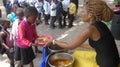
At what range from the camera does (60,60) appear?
3605mm

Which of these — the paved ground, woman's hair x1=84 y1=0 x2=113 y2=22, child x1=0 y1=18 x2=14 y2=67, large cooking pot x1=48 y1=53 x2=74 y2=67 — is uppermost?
woman's hair x1=84 y1=0 x2=113 y2=22

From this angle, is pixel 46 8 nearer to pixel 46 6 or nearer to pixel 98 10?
pixel 46 6

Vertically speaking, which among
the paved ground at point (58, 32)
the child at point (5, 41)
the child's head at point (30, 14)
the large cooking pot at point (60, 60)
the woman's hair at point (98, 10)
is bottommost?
the paved ground at point (58, 32)

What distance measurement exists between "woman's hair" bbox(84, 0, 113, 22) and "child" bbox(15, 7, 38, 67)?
1.33 metres

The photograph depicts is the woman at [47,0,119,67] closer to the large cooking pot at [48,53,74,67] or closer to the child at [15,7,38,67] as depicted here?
the large cooking pot at [48,53,74,67]

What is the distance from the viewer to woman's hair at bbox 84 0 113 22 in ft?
9.30

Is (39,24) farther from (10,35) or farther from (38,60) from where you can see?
(10,35)

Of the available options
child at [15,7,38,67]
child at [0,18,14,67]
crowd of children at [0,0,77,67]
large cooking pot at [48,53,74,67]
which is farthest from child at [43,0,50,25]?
Result: large cooking pot at [48,53,74,67]

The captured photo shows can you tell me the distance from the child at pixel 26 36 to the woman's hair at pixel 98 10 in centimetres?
133

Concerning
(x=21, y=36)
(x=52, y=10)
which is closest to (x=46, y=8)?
(x=52, y=10)

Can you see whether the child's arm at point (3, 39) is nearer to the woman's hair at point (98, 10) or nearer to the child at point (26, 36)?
the child at point (26, 36)

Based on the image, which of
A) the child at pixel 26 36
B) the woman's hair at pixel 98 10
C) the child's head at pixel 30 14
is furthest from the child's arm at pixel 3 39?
the woman's hair at pixel 98 10

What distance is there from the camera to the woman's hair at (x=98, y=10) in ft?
9.30

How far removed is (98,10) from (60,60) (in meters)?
1.09
